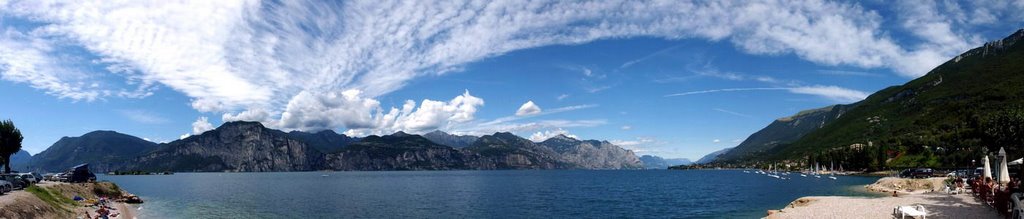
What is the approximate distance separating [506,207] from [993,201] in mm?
54937

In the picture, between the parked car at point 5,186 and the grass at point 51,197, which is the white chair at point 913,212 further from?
the parked car at point 5,186

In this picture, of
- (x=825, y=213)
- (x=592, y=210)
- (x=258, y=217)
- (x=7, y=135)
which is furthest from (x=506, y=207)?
(x=7, y=135)

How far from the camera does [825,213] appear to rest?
44219 millimetres

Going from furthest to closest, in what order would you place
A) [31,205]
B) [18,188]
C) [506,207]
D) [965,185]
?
1. [506,207]
2. [965,185]
3. [18,188]
4. [31,205]

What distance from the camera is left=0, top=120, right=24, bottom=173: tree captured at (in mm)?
104500

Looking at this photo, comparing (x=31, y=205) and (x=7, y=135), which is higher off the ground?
(x=7, y=135)

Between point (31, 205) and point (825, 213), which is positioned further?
point (31, 205)

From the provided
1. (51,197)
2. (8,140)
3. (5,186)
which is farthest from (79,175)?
(5,186)

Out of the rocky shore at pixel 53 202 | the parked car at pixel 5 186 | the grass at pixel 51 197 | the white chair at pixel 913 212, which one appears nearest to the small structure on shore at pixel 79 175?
the rocky shore at pixel 53 202

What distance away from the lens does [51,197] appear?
2463 inches

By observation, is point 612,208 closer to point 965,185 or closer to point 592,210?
point 592,210

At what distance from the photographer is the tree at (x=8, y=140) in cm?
10450

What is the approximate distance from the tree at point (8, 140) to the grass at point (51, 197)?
52.3 m

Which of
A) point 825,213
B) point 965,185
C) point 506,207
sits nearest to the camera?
point 825,213
